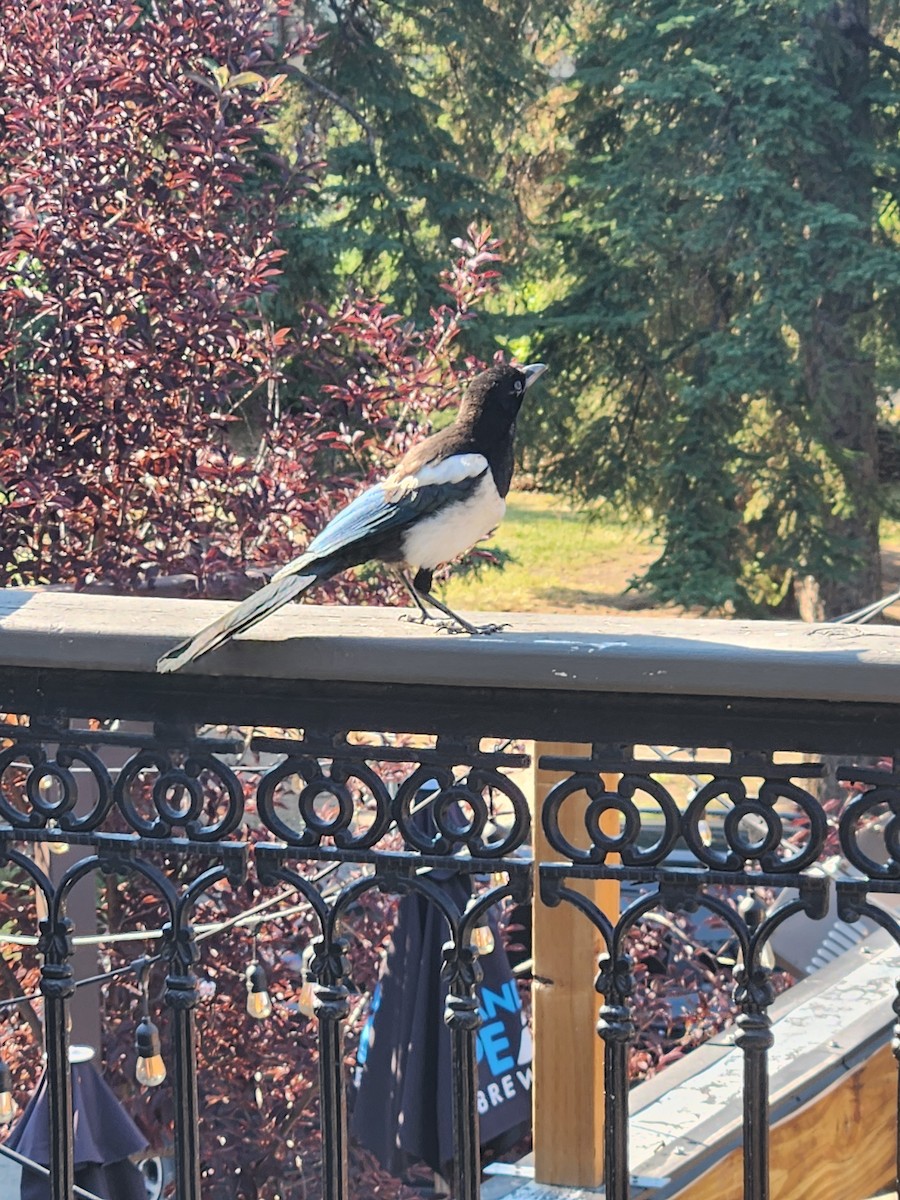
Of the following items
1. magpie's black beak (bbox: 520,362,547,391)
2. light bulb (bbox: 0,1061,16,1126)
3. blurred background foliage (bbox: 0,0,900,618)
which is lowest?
light bulb (bbox: 0,1061,16,1126)

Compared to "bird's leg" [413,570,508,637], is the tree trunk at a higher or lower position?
higher

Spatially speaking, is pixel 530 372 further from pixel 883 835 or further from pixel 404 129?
pixel 404 129

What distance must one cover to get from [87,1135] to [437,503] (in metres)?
1.78

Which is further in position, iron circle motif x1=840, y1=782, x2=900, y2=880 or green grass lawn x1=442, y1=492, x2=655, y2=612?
green grass lawn x1=442, y1=492, x2=655, y2=612

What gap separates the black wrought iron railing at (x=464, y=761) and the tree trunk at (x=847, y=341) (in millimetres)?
9333

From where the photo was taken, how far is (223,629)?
4.26 feet

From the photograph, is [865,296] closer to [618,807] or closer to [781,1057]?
[781,1057]

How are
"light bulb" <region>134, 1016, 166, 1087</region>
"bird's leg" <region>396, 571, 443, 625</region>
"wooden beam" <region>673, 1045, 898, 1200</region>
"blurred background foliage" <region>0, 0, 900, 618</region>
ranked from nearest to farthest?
"bird's leg" <region>396, 571, 443, 625</region> < "light bulb" <region>134, 1016, 166, 1087</region> < "wooden beam" <region>673, 1045, 898, 1200</region> < "blurred background foliage" <region>0, 0, 900, 618</region>

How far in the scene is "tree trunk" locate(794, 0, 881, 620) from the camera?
10422mm

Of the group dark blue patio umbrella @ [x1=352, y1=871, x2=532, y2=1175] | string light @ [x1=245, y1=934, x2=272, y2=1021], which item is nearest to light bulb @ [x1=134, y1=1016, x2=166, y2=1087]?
string light @ [x1=245, y1=934, x2=272, y2=1021]

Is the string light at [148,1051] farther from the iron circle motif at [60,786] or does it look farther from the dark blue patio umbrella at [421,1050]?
the iron circle motif at [60,786]

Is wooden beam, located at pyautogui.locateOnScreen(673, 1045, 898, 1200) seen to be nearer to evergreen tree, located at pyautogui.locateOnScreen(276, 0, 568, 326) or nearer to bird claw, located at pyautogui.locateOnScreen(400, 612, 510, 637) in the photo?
bird claw, located at pyautogui.locateOnScreen(400, 612, 510, 637)

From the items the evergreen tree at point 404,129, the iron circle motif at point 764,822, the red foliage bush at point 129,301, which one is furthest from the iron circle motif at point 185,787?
the evergreen tree at point 404,129

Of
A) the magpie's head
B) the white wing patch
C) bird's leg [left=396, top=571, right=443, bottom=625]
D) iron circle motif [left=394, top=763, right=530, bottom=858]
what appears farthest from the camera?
the magpie's head
